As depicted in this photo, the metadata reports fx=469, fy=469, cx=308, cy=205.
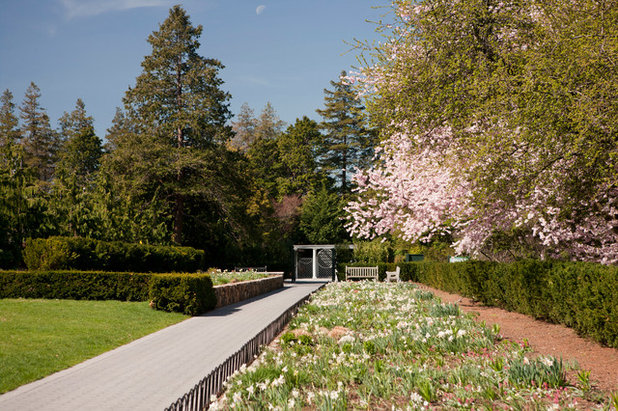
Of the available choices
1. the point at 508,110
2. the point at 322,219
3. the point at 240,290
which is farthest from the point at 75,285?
the point at 322,219

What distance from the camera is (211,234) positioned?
31547 millimetres

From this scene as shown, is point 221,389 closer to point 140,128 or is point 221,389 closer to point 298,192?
point 140,128

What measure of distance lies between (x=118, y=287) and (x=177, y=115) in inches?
684

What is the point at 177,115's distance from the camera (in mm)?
28875

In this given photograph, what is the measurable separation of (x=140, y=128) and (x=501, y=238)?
78.8 feet

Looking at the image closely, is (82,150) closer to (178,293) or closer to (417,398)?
(178,293)

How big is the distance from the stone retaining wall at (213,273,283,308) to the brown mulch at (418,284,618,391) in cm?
779

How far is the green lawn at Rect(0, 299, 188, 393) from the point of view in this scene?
22.0 ft

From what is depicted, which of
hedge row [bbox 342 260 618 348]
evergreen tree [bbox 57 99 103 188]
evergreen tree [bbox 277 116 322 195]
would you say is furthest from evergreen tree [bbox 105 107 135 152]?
hedge row [bbox 342 260 618 348]

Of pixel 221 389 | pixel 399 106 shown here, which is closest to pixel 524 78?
pixel 399 106

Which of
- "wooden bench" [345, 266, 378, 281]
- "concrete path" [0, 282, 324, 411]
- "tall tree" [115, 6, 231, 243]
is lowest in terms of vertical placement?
"concrete path" [0, 282, 324, 411]

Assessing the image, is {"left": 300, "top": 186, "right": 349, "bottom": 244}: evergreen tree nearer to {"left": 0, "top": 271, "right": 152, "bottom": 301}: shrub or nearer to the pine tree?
the pine tree

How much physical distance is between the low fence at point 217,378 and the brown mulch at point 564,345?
143 inches

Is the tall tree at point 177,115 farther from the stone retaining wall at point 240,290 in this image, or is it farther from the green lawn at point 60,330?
the green lawn at point 60,330
